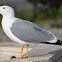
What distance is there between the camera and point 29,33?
121 inches

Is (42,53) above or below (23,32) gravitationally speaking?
below

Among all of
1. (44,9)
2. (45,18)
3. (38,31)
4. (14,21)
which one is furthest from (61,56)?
(45,18)

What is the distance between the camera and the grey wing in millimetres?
3072

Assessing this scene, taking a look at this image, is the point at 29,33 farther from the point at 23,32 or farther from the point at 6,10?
the point at 6,10

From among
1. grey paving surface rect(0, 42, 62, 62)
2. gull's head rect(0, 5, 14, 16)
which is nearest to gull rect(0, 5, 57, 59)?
gull's head rect(0, 5, 14, 16)

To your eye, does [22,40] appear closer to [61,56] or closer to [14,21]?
[14,21]

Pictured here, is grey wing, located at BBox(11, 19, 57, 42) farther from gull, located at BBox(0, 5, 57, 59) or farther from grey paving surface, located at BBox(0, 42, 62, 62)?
grey paving surface, located at BBox(0, 42, 62, 62)

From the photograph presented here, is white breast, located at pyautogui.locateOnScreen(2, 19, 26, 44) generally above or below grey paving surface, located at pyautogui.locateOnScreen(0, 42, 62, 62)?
above

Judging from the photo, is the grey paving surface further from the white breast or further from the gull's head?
the gull's head

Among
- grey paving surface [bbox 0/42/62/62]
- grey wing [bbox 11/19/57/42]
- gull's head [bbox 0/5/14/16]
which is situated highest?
gull's head [bbox 0/5/14/16]

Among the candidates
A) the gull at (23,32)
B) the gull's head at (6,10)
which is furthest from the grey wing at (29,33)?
the gull's head at (6,10)

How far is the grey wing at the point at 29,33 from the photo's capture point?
3.07m

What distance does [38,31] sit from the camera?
3.10 metres

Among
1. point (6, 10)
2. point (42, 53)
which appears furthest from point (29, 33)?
point (42, 53)
